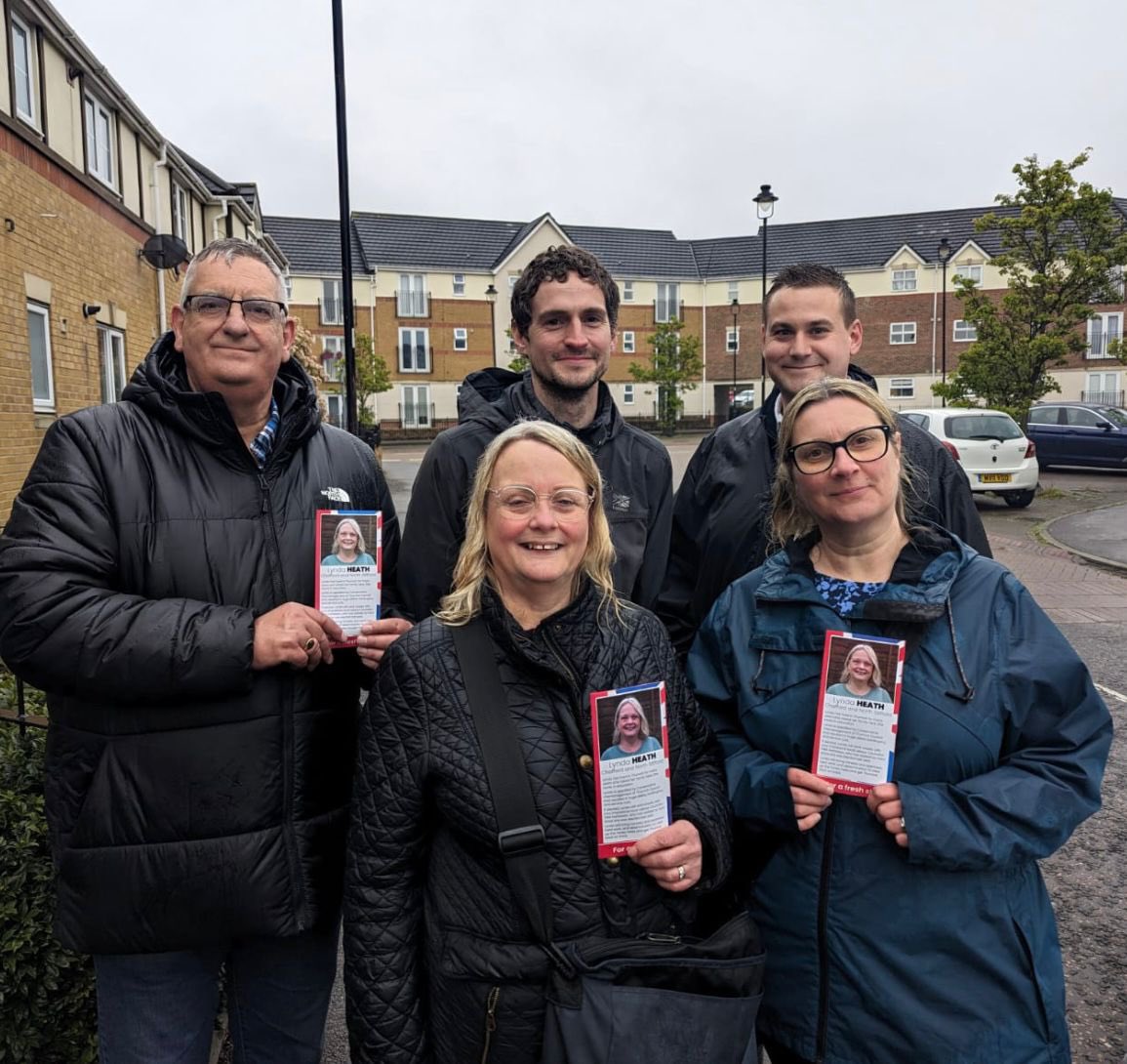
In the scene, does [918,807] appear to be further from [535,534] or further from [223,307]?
[223,307]

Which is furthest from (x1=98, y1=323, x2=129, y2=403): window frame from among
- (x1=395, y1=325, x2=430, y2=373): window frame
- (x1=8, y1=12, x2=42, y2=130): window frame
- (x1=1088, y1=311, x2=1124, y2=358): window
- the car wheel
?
(x1=1088, y1=311, x2=1124, y2=358): window

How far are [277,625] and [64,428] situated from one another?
74 cm

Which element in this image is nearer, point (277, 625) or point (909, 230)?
point (277, 625)

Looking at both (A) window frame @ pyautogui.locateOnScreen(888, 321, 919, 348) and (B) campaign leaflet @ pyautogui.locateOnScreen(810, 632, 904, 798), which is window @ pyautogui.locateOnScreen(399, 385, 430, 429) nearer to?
(A) window frame @ pyautogui.locateOnScreen(888, 321, 919, 348)

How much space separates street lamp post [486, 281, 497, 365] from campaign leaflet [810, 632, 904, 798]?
183 ft

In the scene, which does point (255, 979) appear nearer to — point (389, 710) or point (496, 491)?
point (389, 710)

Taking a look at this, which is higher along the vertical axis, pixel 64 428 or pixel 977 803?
pixel 64 428

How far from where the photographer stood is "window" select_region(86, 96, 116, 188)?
1414cm

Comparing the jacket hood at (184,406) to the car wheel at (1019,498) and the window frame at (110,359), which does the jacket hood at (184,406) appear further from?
the car wheel at (1019,498)

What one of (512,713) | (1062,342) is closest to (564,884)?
(512,713)

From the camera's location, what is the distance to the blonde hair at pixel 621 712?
6.52ft

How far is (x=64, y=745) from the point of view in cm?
227

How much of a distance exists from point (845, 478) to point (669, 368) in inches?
2061

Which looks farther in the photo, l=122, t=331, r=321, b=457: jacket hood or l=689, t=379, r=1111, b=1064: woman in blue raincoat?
l=122, t=331, r=321, b=457: jacket hood
